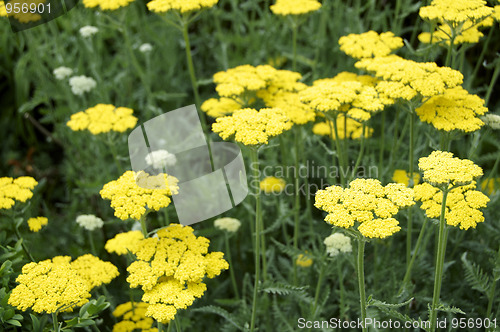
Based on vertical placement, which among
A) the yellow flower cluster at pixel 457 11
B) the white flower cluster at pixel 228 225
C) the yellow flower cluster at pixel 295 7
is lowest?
the white flower cluster at pixel 228 225

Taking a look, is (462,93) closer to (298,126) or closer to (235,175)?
(298,126)

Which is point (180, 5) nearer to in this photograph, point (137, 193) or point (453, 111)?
point (137, 193)

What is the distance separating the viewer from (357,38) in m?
2.84

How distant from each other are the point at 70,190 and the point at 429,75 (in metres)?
2.76

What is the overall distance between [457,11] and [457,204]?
945mm

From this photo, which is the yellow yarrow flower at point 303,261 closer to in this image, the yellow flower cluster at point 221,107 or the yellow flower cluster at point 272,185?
the yellow flower cluster at point 272,185

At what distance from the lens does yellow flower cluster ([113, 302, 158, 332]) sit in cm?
241

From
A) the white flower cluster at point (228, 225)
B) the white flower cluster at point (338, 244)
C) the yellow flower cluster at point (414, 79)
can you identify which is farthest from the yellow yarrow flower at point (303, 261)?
the yellow flower cluster at point (414, 79)

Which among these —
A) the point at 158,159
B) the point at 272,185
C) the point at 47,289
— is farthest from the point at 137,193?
the point at 272,185

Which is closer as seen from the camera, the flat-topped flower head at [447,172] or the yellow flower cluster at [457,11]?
the flat-topped flower head at [447,172]

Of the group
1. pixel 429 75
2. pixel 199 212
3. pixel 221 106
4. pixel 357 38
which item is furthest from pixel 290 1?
pixel 199 212

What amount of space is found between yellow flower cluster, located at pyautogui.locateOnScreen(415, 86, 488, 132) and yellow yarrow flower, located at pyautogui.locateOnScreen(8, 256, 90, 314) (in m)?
1.63

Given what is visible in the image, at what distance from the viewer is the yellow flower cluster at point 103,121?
2781 millimetres

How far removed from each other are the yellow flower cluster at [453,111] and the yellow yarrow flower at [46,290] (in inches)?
64.4
